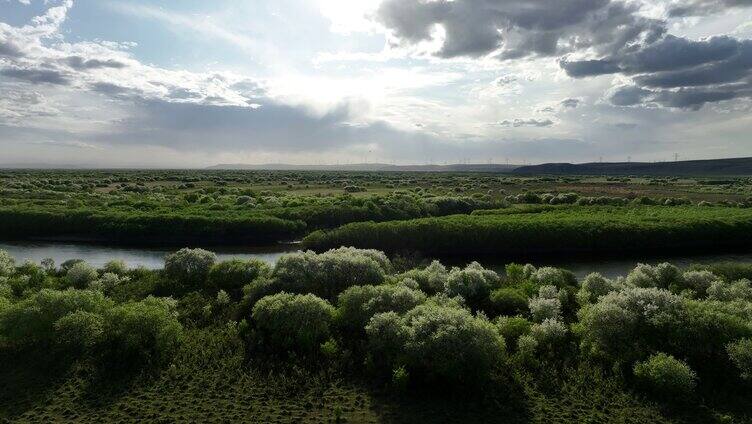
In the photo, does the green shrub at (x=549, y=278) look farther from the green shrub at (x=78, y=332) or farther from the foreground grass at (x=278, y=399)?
the green shrub at (x=78, y=332)

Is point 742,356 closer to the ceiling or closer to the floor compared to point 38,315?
closer to the floor

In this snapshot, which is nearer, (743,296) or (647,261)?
(743,296)

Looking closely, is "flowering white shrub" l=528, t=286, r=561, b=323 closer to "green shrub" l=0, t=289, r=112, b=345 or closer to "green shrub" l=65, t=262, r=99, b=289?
"green shrub" l=0, t=289, r=112, b=345

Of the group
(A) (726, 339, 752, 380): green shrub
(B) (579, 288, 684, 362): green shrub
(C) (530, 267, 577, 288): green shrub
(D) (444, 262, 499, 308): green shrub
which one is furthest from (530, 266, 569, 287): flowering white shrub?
(A) (726, 339, 752, 380): green shrub

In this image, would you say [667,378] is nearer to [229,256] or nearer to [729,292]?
[729,292]

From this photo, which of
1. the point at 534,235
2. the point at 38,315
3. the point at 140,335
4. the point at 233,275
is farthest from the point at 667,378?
the point at 534,235

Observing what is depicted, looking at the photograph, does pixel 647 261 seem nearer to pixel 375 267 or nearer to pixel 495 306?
pixel 495 306

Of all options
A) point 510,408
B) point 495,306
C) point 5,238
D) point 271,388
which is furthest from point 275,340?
point 5,238
